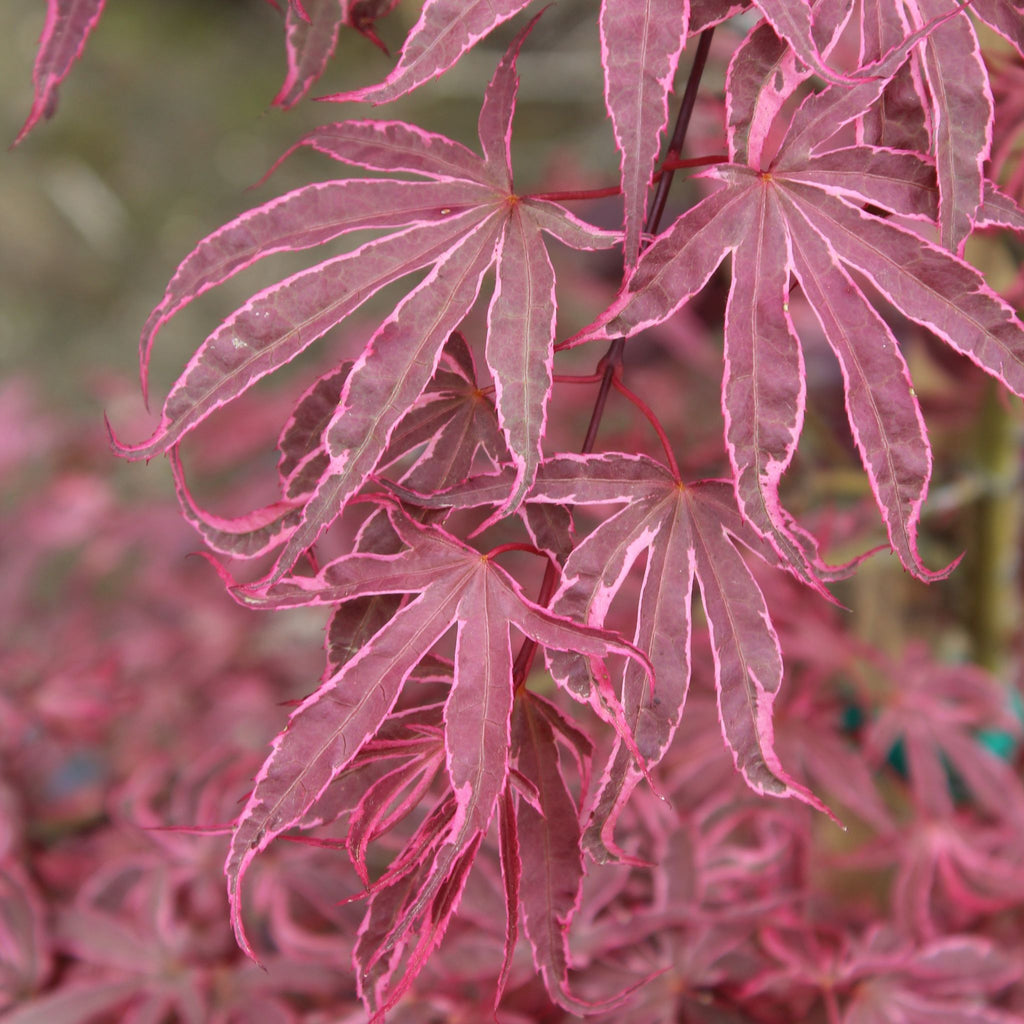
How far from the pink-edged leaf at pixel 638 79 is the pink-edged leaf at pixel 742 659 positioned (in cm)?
15

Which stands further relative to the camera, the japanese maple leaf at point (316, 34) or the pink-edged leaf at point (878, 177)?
the japanese maple leaf at point (316, 34)

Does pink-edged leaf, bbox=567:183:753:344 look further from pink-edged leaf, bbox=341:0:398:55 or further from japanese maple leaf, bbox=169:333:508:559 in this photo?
pink-edged leaf, bbox=341:0:398:55

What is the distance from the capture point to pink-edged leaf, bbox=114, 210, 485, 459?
405 mm

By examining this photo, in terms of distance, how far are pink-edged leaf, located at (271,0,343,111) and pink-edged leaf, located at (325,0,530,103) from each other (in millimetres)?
141

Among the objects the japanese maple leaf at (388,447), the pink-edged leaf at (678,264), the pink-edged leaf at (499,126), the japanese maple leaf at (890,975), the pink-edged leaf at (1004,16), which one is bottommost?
the japanese maple leaf at (890,975)

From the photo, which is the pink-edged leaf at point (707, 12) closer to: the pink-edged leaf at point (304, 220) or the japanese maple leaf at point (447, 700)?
the pink-edged leaf at point (304, 220)

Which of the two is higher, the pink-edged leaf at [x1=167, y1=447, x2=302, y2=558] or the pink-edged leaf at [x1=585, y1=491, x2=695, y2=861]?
the pink-edged leaf at [x1=167, y1=447, x2=302, y2=558]

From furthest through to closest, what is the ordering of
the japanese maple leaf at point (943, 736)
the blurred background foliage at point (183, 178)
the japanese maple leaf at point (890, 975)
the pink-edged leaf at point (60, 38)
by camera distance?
the blurred background foliage at point (183, 178) → the japanese maple leaf at point (943, 736) → the japanese maple leaf at point (890, 975) → the pink-edged leaf at point (60, 38)

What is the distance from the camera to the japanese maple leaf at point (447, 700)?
0.39 m

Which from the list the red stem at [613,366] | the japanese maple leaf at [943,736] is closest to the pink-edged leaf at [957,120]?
the red stem at [613,366]

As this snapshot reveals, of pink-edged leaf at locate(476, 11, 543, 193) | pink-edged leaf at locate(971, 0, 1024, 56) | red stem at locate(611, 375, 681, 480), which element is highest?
pink-edged leaf at locate(476, 11, 543, 193)

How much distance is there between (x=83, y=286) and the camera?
8.39 feet

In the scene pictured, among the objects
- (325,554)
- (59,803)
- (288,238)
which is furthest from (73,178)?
(288,238)

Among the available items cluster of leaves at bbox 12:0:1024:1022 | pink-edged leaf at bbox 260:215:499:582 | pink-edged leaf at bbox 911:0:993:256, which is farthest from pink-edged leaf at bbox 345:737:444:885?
pink-edged leaf at bbox 911:0:993:256
